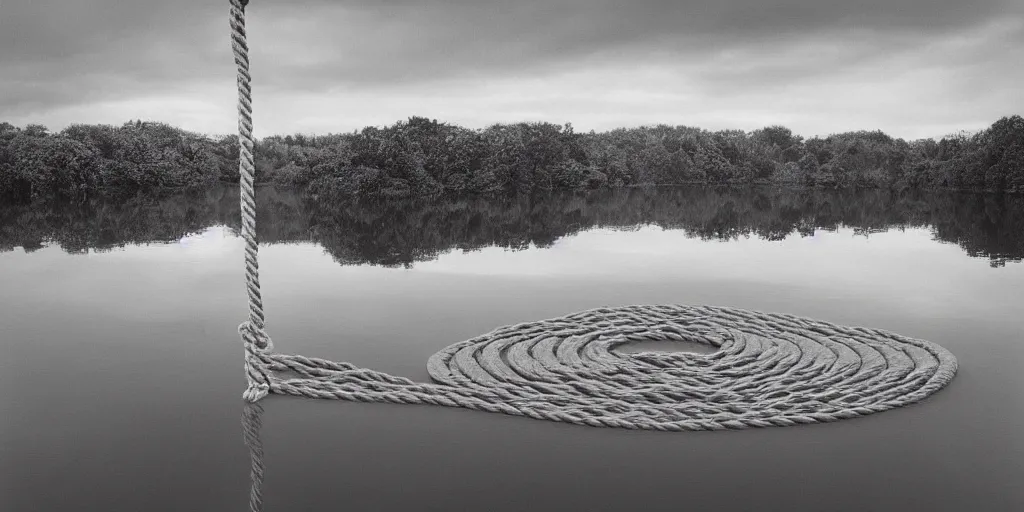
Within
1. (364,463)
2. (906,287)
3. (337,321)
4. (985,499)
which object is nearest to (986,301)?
(906,287)

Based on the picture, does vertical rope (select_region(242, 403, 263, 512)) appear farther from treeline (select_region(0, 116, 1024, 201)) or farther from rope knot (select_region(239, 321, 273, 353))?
treeline (select_region(0, 116, 1024, 201))

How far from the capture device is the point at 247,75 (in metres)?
4.12

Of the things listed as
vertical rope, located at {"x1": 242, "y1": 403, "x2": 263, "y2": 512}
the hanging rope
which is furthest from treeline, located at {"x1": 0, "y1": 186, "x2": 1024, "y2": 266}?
vertical rope, located at {"x1": 242, "y1": 403, "x2": 263, "y2": 512}

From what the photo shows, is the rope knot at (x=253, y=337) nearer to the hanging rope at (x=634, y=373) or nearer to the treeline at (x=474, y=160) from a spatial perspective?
the hanging rope at (x=634, y=373)

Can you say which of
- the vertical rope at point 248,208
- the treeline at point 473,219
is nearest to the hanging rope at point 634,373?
the vertical rope at point 248,208

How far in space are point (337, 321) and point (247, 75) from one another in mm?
2475

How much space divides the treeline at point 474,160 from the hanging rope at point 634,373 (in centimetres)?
1724

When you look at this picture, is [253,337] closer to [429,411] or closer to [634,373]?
[429,411]

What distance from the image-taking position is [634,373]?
483cm

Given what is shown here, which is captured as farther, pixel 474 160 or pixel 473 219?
pixel 474 160

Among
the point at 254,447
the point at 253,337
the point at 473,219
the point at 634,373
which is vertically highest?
the point at 473,219

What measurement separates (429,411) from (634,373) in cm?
133

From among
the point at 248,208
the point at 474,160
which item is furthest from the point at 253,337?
the point at 474,160

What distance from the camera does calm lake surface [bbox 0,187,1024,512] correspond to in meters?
3.21
